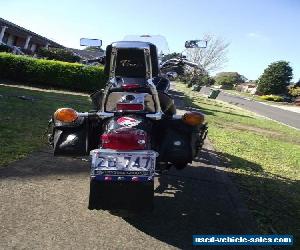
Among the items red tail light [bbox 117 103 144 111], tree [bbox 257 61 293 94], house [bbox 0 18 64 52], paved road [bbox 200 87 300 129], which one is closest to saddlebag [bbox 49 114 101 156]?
red tail light [bbox 117 103 144 111]

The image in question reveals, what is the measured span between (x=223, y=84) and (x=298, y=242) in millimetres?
119535

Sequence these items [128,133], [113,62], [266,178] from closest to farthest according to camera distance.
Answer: [128,133] → [113,62] → [266,178]

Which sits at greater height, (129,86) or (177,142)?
(129,86)

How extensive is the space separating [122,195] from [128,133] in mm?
614

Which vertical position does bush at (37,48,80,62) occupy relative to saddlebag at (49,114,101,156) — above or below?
above

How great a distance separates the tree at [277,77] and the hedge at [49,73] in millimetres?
67843

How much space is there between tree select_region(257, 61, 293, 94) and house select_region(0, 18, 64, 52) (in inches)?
2033

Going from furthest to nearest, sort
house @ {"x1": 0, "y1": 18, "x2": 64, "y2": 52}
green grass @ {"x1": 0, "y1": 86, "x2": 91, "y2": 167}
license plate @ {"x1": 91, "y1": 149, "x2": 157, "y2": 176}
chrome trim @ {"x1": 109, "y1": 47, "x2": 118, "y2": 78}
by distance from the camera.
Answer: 1. house @ {"x1": 0, "y1": 18, "x2": 64, "y2": 52}
2. green grass @ {"x1": 0, "y1": 86, "x2": 91, "y2": 167}
3. chrome trim @ {"x1": 109, "y1": 47, "x2": 118, "y2": 78}
4. license plate @ {"x1": 91, "y1": 149, "x2": 157, "y2": 176}

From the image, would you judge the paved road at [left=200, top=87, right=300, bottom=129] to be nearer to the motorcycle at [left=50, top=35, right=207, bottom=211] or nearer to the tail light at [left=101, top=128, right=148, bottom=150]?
the motorcycle at [left=50, top=35, right=207, bottom=211]

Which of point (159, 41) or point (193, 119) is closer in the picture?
point (193, 119)

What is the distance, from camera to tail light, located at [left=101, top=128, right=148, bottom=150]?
3709 mm

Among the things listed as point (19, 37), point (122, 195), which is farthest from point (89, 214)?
point (19, 37)

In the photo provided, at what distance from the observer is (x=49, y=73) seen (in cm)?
2169

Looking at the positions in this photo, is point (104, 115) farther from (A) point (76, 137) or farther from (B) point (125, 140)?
(B) point (125, 140)
